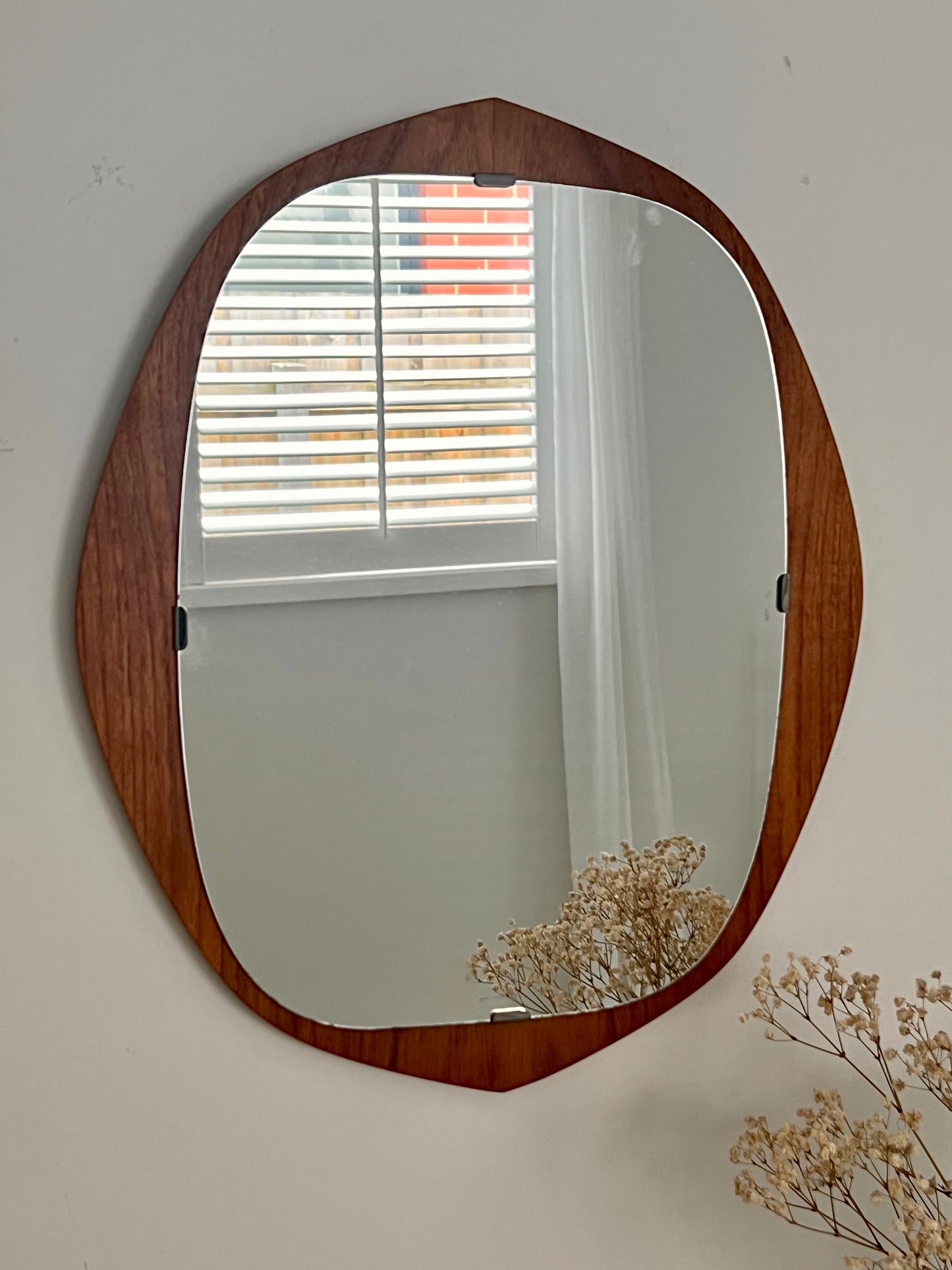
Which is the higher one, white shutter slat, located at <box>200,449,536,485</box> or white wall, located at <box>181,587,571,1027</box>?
white shutter slat, located at <box>200,449,536,485</box>

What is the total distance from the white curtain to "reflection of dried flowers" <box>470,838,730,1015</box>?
3 cm

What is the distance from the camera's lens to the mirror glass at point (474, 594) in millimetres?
892

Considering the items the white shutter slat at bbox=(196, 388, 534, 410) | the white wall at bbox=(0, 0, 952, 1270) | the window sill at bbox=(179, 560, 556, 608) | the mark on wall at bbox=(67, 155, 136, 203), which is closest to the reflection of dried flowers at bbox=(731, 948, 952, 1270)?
the white wall at bbox=(0, 0, 952, 1270)

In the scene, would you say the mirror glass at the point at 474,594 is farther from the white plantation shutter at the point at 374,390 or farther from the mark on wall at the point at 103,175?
the mark on wall at the point at 103,175

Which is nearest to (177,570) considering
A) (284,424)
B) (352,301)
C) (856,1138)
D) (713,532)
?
(284,424)

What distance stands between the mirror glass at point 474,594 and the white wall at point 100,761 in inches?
3.0

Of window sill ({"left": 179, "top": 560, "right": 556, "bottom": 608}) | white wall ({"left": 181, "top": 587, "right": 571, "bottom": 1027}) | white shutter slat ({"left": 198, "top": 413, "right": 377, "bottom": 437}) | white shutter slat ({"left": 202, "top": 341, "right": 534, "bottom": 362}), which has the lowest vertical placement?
white wall ({"left": 181, "top": 587, "right": 571, "bottom": 1027})

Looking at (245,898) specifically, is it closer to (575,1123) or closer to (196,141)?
(575,1123)

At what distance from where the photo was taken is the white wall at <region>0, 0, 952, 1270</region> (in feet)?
2.86

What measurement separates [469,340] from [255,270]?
174 mm

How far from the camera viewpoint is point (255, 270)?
88cm

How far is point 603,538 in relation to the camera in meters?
0.95

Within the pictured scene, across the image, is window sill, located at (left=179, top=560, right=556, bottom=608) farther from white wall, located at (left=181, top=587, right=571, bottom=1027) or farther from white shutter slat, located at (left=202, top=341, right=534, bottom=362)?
white shutter slat, located at (left=202, top=341, right=534, bottom=362)

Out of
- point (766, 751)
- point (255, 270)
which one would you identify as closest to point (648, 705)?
point (766, 751)
